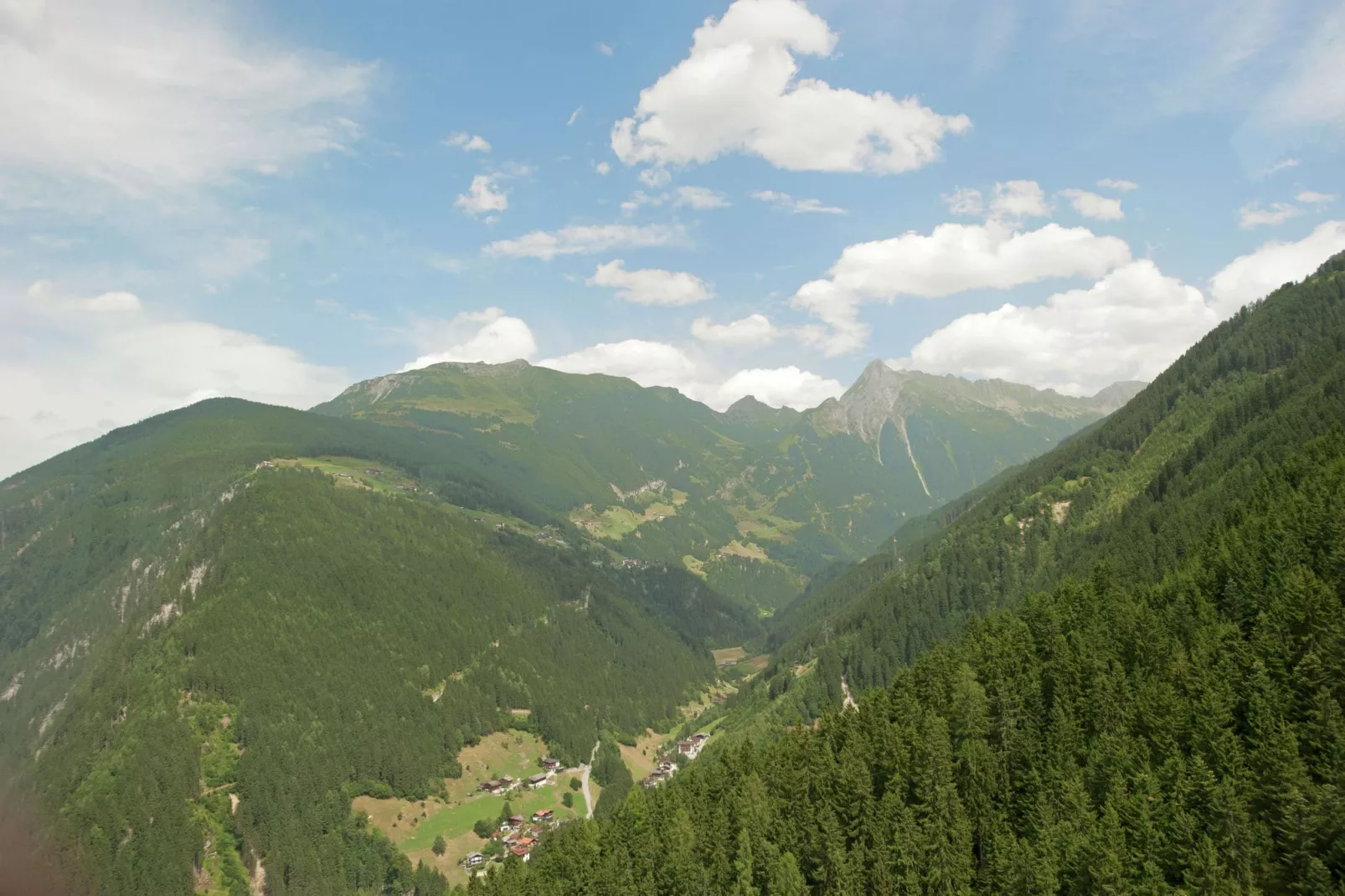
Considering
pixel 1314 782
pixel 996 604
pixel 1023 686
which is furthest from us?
pixel 996 604

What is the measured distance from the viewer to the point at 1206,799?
6125 cm

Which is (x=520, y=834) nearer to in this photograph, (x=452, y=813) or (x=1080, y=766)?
(x=452, y=813)

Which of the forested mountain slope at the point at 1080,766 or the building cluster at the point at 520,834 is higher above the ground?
the forested mountain slope at the point at 1080,766

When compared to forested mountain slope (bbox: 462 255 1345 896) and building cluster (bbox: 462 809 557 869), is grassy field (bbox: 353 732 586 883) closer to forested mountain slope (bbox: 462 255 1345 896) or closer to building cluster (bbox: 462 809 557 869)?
building cluster (bbox: 462 809 557 869)

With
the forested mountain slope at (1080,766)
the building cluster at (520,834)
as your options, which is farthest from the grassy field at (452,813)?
the forested mountain slope at (1080,766)

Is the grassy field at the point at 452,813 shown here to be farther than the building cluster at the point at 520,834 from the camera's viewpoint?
Yes

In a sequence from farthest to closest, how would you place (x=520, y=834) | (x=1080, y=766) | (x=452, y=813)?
1. (x=452, y=813)
2. (x=520, y=834)
3. (x=1080, y=766)

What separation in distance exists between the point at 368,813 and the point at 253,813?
24379 millimetres

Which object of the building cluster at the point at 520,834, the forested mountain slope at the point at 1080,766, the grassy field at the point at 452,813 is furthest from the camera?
the grassy field at the point at 452,813

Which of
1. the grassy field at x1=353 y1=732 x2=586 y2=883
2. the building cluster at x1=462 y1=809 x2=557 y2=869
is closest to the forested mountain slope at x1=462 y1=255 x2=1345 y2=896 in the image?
the building cluster at x1=462 y1=809 x2=557 y2=869

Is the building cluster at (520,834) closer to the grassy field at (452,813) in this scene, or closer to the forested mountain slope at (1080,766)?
the grassy field at (452,813)

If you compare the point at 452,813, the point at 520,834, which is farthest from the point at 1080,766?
the point at 452,813

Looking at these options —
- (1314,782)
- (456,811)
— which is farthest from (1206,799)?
(456,811)

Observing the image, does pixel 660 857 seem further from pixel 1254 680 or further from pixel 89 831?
pixel 89 831
